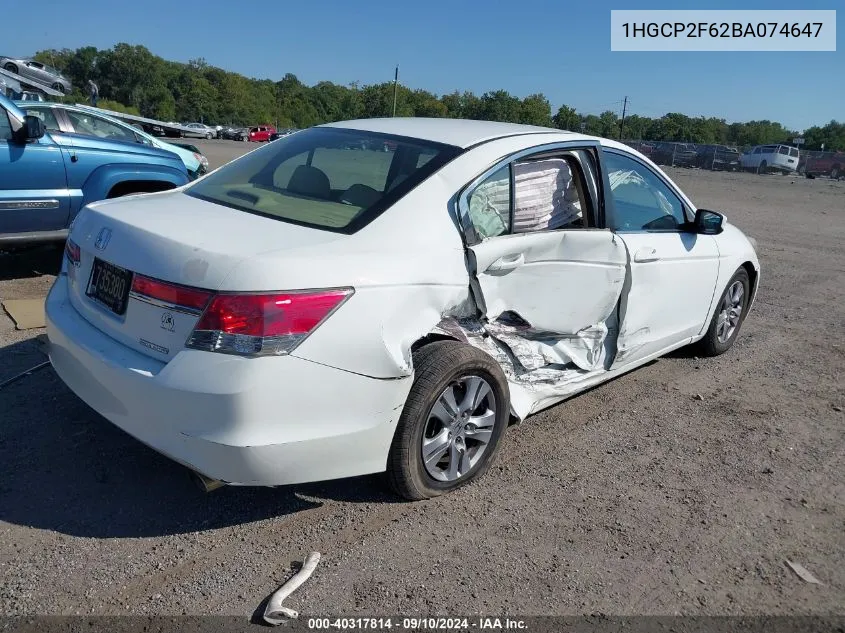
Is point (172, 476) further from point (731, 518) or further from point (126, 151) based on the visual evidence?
point (126, 151)

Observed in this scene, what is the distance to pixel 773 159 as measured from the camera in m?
45.1

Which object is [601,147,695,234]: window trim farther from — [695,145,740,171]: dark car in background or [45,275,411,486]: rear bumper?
[695,145,740,171]: dark car in background

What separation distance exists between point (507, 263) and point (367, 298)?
3.11 feet

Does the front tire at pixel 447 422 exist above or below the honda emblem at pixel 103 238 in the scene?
below

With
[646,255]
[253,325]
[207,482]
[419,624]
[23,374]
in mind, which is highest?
[646,255]

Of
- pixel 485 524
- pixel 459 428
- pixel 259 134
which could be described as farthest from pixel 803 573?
pixel 259 134

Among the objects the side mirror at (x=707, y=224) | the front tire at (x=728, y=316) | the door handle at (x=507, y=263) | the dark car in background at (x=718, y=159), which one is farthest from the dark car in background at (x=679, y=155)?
the door handle at (x=507, y=263)

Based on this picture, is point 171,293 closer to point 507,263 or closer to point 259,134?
point 507,263

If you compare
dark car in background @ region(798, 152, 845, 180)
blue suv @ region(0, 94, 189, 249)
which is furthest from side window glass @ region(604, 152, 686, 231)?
dark car in background @ region(798, 152, 845, 180)

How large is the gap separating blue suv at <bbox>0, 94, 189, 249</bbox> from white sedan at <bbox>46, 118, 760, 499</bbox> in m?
3.36

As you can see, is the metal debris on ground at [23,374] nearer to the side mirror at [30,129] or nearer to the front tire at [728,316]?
the side mirror at [30,129]

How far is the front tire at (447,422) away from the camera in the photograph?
10.5 ft

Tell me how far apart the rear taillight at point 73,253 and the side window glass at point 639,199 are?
2.86 meters

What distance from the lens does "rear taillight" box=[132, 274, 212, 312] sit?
9.11ft
